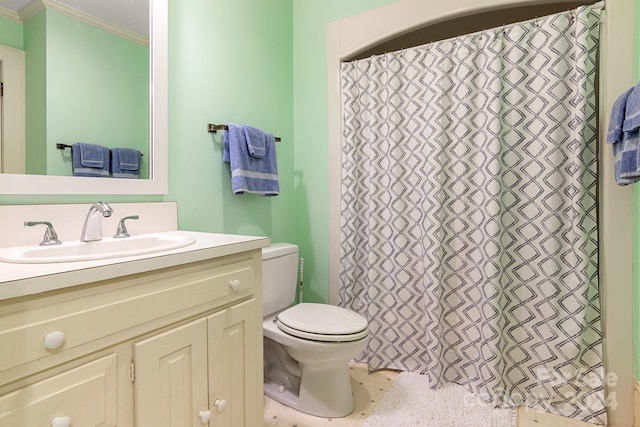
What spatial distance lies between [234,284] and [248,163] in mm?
819

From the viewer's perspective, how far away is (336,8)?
2094mm

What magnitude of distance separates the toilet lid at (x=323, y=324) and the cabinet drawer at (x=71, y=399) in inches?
31.2

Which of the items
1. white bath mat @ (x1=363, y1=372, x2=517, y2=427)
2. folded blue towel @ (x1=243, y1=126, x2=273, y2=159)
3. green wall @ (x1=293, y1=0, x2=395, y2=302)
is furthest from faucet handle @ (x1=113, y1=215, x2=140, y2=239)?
white bath mat @ (x1=363, y1=372, x2=517, y2=427)

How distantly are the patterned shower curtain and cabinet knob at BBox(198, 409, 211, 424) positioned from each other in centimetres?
115

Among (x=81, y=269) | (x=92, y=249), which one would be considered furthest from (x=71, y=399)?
(x=92, y=249)

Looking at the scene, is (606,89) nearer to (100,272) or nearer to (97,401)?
(100,272)

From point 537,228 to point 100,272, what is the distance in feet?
5.73

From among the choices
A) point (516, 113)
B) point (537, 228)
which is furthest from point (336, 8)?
point (537, 228)

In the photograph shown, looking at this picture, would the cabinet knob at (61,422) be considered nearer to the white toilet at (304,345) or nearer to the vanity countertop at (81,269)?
the vanity countertop at (81,269)

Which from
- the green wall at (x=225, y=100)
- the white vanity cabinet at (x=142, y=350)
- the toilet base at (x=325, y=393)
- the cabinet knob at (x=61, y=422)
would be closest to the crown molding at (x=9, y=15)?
the green wall at (x=225, y=100)

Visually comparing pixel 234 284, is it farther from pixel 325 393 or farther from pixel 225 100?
pixel 225 100

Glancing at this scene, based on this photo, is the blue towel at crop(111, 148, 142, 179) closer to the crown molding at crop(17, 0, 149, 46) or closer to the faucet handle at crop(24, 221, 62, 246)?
the faucet handle at crop(24, 221, 62, 246)

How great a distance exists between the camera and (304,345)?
145 cm

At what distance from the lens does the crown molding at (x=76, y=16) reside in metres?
1.08
